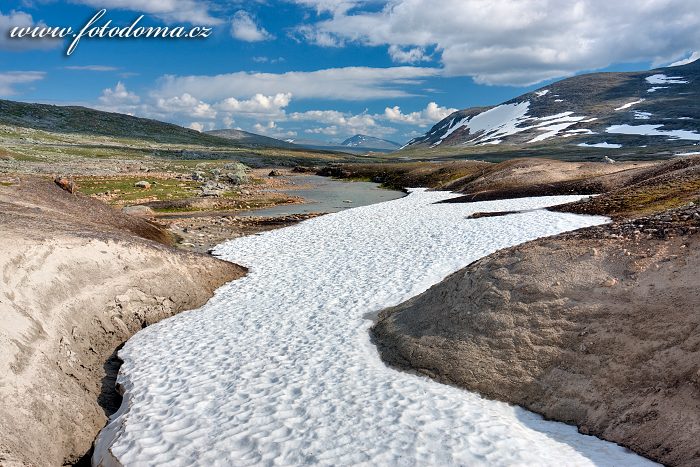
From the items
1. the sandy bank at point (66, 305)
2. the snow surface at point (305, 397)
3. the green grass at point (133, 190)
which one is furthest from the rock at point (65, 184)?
the green grass at point (133, 190)

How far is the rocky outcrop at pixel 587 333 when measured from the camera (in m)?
9.88

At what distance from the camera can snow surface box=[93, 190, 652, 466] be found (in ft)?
31.5

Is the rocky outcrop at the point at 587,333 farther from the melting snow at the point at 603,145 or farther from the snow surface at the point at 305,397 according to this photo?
the melting snow at the point at 603,145

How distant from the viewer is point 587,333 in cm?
1186

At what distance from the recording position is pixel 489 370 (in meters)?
12.5

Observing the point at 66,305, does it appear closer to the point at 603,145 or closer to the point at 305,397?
the point at 305,397

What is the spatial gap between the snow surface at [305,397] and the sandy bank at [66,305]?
0.85 metres

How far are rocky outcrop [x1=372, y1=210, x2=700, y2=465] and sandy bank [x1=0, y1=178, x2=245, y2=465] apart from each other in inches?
362

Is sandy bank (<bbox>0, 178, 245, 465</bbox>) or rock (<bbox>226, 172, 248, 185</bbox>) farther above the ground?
rock (<bbox>226, 172, 248, 185</bbox>)

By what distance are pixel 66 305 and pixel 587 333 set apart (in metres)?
16.4

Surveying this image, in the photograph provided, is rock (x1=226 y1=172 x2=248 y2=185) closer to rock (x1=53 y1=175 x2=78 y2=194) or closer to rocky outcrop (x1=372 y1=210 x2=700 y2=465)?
rock (x1=53 y1=175 x2=78 y2=194)

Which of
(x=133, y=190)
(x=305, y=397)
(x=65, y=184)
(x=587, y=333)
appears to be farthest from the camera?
(x=133, y=190)

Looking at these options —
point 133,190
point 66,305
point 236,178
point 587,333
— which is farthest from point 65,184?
point 236,178

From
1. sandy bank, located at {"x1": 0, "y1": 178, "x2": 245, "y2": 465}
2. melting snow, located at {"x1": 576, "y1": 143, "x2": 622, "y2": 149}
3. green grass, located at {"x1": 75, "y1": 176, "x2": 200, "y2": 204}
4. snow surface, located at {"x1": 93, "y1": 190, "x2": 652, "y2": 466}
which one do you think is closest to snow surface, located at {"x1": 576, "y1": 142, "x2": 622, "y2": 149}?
melting snow, located at {"x1": 576, "y1": 143, "x2": 622, "y2": 149}
